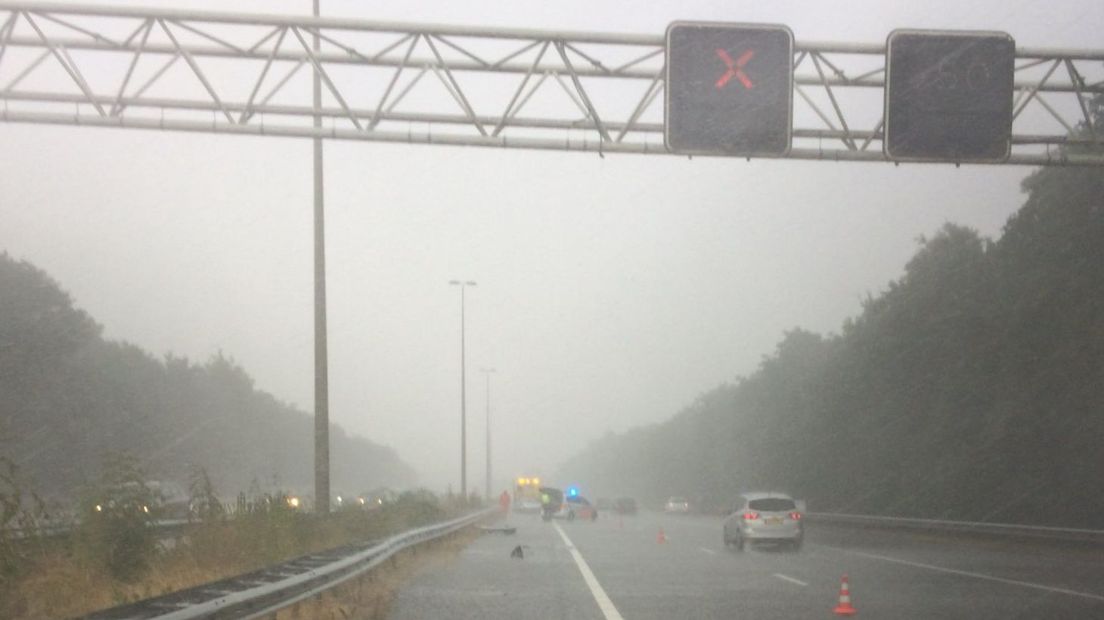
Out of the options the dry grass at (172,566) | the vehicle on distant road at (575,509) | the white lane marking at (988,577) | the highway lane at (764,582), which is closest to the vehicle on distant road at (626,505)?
the vehicle on distant road at (575,509)

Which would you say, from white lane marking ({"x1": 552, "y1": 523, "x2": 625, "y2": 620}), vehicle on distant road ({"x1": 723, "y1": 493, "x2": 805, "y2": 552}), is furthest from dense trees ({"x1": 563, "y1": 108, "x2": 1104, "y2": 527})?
white lane marking ({"x1": 552, "y1": 523, "x2": 625, "y2": 620})

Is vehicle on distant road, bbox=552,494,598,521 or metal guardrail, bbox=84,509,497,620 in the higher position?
metal guardrail, bbox=84,509,497,620

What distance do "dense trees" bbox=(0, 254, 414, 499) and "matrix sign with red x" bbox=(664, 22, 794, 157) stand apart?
13531 millimetres

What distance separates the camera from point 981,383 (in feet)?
188

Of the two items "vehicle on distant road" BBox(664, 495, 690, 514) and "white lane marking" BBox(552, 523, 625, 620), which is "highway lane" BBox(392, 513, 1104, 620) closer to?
"white lane marking" BBox(552, 523, 625, 620)

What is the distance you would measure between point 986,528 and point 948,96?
22873 mm

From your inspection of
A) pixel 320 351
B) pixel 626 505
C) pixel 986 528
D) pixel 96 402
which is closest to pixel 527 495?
pixel 626 505

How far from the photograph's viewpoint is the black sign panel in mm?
17812

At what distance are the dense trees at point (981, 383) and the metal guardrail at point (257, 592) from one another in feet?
121

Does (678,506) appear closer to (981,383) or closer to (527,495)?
(527,495)

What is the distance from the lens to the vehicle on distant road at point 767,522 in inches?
1357

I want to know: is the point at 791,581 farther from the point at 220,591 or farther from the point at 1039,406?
the point at 1039,406

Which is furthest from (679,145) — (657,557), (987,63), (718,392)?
(718,392)

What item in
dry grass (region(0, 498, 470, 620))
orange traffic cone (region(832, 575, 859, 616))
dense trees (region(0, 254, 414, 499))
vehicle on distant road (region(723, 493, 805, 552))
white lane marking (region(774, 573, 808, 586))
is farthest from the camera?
dense trees (region(0, 254, 414, 499))
